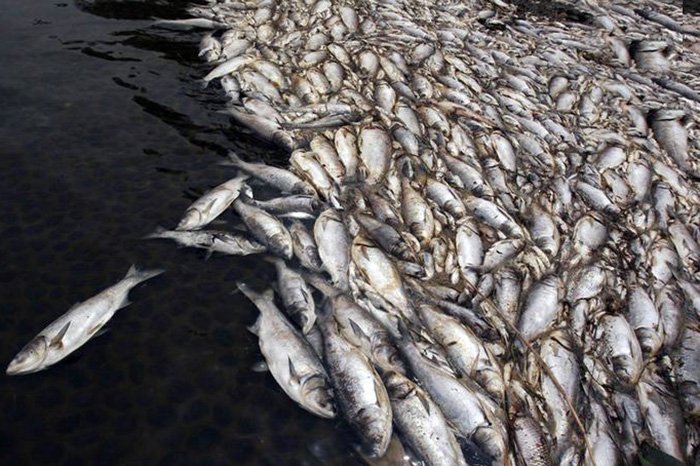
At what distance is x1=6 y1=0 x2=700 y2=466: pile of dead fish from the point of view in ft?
15.9

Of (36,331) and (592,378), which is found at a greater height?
(36,331)

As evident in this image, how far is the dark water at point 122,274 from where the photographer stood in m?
4.43

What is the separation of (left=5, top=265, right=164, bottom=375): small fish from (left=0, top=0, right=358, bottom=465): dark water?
0.45 feet

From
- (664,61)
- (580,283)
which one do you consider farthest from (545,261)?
(664,61)

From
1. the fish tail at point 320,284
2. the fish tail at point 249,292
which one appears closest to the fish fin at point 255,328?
the fish tail at point 249,292

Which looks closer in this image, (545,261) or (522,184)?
(545,261)

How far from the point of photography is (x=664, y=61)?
12727 mm

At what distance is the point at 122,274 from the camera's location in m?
5.68

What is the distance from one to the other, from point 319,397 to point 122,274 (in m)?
2.76

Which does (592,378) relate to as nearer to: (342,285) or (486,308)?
(486,308)

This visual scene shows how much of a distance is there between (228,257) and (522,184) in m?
4.65

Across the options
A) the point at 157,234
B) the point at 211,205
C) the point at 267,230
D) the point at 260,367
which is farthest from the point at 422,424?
the point at 157,234

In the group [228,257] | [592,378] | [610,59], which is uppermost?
[610,59]

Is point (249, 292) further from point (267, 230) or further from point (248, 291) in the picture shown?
point (267, 230)
